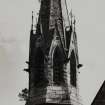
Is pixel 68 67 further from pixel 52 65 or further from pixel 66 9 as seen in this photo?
pixel 66 9

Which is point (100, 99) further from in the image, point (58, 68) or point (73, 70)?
point (73, 70)

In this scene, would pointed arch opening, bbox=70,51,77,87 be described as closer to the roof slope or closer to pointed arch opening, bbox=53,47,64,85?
pointed arch opening, bbox=53,47,64,85

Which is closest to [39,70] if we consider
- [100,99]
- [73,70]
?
[73,70]

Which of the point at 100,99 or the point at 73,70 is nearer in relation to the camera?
the point at 100,99

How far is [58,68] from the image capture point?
2702cm

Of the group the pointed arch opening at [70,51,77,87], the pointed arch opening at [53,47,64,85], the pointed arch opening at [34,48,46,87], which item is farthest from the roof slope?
the pointed arch opening at [70,51,77,87]

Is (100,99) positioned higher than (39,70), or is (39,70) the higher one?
(39,70)

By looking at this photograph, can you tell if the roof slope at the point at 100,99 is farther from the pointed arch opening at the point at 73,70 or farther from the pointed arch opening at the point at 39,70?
the pointed arch opening at the point at 73,70

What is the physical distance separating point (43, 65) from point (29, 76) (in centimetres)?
132

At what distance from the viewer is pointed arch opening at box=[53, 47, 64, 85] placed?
2673 centimetres

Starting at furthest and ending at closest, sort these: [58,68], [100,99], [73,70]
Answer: [73,70] → [58,68] → [100,99]

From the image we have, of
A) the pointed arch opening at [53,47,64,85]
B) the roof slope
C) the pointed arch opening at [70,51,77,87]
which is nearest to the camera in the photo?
the roof slope

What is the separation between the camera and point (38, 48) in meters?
27.7

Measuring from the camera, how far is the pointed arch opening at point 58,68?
2673cm
